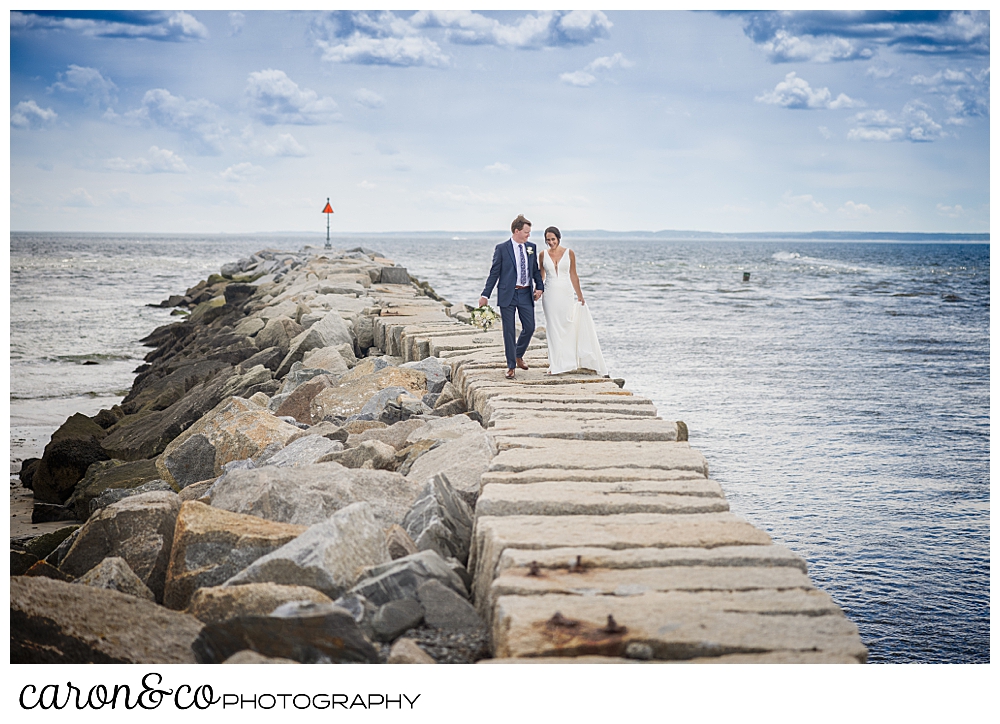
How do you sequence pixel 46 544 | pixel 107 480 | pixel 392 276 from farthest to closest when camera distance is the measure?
pixel 392 276 → pixel 107 480 → pixel 46 544

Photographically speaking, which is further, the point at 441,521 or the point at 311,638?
the point at 441,521

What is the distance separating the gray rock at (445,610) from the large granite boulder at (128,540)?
1456mm

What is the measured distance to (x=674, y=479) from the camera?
387 centimetres

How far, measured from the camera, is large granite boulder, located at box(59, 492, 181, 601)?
404cm

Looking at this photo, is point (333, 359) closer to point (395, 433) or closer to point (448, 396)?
point (448, 396)

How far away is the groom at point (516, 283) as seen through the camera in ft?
20.0

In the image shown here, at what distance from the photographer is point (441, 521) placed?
151 inches

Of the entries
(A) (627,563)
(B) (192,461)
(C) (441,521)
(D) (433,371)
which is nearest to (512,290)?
(D) (433,371)

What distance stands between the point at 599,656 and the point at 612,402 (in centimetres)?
265

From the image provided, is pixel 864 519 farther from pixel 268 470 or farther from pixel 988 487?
pixel 268 470

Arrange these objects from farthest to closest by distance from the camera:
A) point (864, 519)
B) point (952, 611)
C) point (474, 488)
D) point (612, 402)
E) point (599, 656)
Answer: point (864, 519), point (612, 402), point (952, 611), point (474, 488), point (599, 656)

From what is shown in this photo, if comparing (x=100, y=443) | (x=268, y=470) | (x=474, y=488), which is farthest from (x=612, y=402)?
(x=100, y=443)

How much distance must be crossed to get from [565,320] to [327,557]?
3.33m
